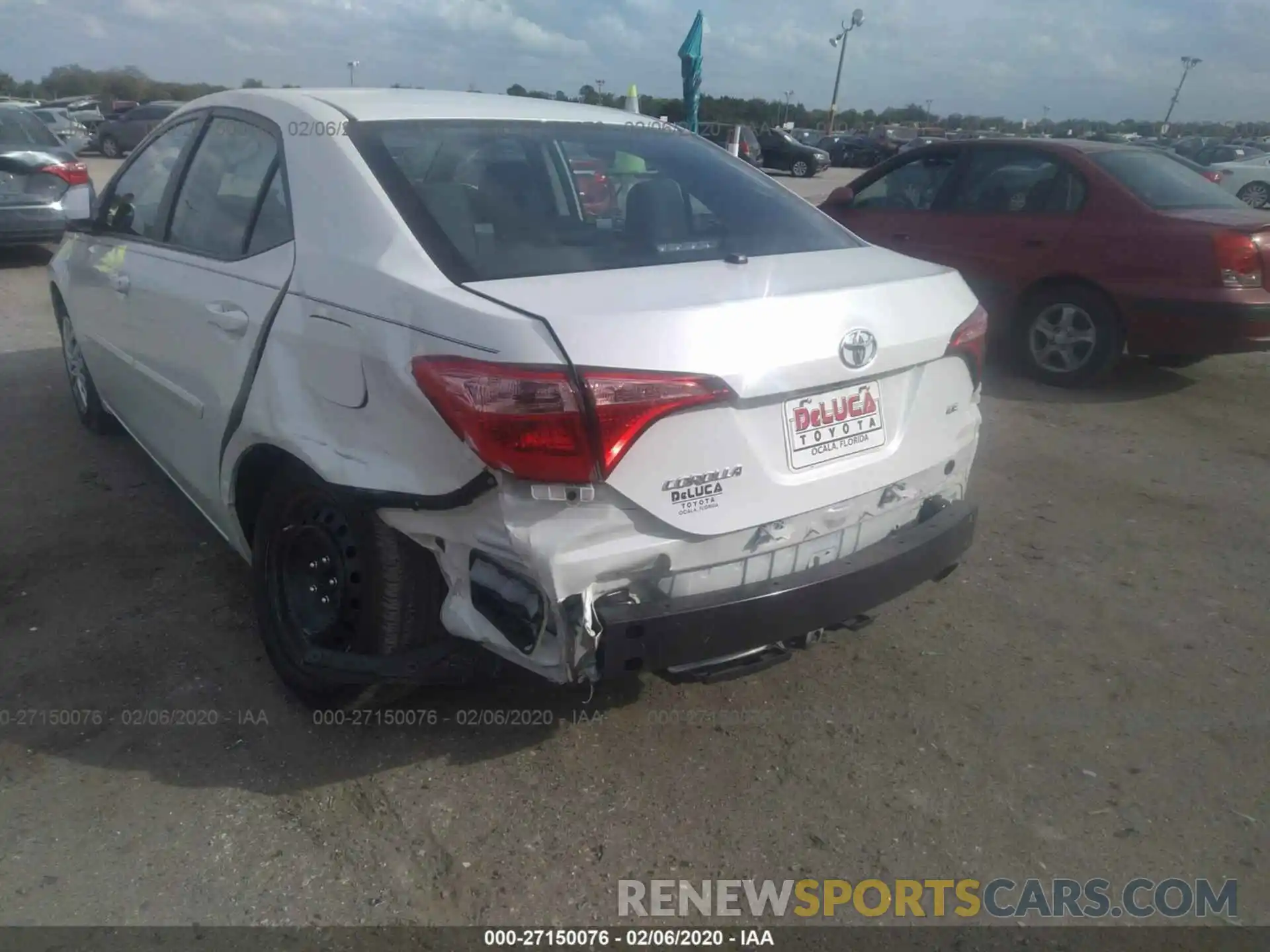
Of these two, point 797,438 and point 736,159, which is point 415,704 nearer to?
point 797,438

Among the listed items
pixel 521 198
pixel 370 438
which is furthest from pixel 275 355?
pixel 521 198

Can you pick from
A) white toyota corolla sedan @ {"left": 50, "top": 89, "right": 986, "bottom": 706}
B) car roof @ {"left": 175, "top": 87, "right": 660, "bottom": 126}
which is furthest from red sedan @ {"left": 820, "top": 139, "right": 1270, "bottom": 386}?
car roof @ {"left": 175, "top": 87, "right": 660, "bottom": 126}

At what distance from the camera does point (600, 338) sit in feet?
7.17

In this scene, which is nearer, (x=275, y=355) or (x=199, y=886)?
(x=199, y=886)

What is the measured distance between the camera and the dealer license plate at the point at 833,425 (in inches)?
97.5

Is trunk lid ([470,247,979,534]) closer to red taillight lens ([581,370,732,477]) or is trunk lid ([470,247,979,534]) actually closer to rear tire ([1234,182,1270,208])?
red taillight lens ([581,370,732,477])

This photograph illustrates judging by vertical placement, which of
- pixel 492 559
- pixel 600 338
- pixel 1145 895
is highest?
pixel 600 338

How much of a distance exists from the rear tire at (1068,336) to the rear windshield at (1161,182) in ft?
2.38

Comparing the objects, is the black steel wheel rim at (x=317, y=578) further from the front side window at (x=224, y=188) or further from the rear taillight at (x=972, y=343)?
the rear taillight at (x=972, y=343)

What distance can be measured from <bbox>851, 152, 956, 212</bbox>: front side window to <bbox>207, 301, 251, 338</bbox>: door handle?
5.66 meters

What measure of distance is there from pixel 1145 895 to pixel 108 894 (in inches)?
96.7

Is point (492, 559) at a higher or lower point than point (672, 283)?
lower

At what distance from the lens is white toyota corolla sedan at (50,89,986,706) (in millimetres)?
2217
